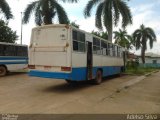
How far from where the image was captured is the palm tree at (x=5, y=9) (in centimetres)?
2452

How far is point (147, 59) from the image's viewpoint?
252ft

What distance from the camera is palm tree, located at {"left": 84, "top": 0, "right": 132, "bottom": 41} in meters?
28.6

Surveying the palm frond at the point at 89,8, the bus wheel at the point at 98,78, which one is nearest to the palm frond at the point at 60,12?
the palm frond at the point at 89,8

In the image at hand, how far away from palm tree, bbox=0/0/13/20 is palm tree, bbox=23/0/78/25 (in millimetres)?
2603

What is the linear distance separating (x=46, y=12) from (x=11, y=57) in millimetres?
7939

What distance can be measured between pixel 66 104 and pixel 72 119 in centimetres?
213

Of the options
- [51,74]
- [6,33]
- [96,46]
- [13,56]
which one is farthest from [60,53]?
[6,33]

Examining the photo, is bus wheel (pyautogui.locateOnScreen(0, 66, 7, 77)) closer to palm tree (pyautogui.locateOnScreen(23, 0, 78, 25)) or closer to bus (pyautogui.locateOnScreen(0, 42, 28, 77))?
bus (pyautogui.locateOnScreen(0, 42, 28, 77))

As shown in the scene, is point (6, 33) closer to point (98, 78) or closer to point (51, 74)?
point (98, 78)

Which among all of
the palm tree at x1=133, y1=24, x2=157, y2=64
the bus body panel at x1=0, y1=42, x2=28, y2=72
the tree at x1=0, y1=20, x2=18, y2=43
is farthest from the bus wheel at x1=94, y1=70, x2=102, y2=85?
the palm tree at x1=133, y1=24, x2=157, y2=64

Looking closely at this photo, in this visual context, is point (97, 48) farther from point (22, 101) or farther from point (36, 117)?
point (36, 117)

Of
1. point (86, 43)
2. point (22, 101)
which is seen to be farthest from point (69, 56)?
point (22, 101)

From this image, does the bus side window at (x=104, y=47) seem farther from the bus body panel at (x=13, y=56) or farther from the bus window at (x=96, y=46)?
the bus body panel at (x=13, y=56)

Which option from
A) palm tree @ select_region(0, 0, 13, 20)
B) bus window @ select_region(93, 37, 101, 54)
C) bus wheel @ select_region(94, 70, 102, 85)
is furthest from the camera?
palm tree @ select_region(0, 0, 13, 20)
